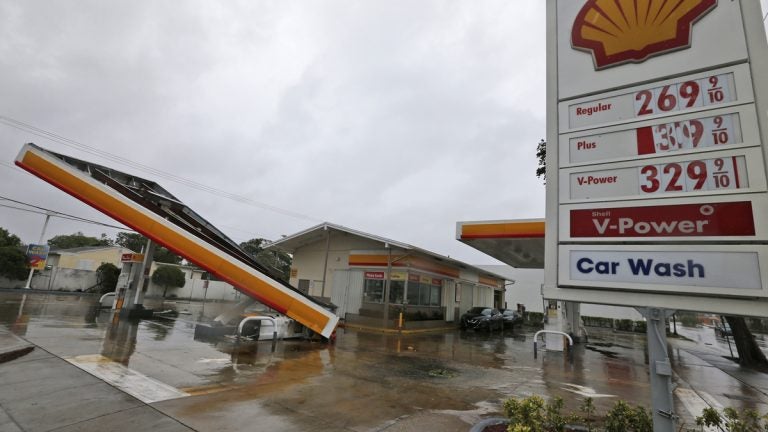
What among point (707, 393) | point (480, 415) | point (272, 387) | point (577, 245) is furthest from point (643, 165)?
point (707, 393)

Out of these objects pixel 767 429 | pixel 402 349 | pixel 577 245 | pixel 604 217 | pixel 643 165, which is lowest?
pixel 402 349

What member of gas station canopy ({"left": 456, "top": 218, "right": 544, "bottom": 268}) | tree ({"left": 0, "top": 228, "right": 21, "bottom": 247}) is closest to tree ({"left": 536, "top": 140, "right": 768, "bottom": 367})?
gas station canopy ({"left": 456, "top": 218, "right": 544, "bottom": 268})

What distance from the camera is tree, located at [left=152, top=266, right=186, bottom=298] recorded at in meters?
34.4

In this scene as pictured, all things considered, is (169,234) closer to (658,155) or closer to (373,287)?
(373,287)

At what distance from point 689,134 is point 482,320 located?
20.3 meters

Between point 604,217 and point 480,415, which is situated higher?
point 604,217

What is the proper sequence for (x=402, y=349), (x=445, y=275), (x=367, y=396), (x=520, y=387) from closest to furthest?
(x=367, y=396), (x=520, y=387), (x=402, y=349), (x=445, y=275)

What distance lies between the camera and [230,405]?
17.8 ft

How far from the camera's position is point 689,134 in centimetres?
348

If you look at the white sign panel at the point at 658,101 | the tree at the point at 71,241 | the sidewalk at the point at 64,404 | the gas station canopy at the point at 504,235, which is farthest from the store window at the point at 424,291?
the tree at the point at 71,241

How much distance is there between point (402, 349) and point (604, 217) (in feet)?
33.5

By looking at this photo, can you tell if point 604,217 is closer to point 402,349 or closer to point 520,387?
point 520,387

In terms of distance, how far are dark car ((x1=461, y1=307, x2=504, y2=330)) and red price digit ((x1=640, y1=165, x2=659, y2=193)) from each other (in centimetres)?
2008

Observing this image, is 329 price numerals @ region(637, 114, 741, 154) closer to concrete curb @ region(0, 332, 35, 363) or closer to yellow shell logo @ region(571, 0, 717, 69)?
yellow shell logo @ region(571, 0, 717, 69)
